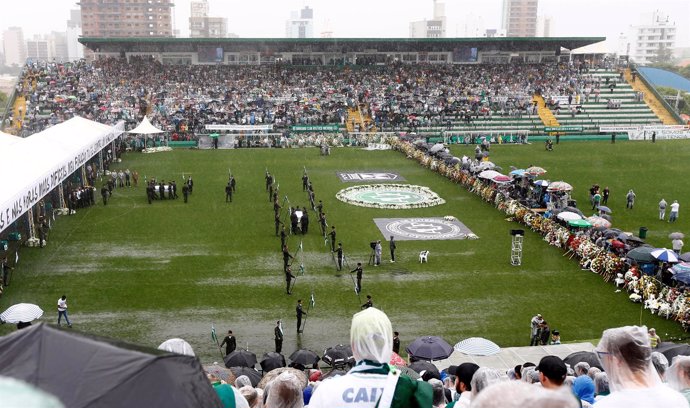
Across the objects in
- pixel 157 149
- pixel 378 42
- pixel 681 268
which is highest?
pixel 378 42

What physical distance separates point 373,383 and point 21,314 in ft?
46.3

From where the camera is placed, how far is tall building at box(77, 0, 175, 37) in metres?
168

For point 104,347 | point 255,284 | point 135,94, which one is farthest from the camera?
point 135,94

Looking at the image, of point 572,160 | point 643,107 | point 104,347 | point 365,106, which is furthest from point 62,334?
point 643,107

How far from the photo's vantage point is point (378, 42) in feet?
228

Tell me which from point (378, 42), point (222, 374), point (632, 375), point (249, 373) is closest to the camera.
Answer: point (632, 375)

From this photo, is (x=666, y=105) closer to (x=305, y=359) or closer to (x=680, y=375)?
(x=305, y=359)

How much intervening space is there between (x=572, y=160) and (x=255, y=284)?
30.3 metres

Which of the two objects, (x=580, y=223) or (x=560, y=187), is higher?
(x=560, y=187)

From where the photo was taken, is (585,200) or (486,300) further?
(585,200)

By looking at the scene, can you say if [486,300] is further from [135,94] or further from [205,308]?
[135,94]

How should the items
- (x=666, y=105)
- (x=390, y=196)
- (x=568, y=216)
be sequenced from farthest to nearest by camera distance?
(x=666, y=105) < (x=390, y=196) < (x=568, y=216)

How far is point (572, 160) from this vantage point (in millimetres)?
44250

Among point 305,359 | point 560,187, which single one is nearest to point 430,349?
point 305,359
